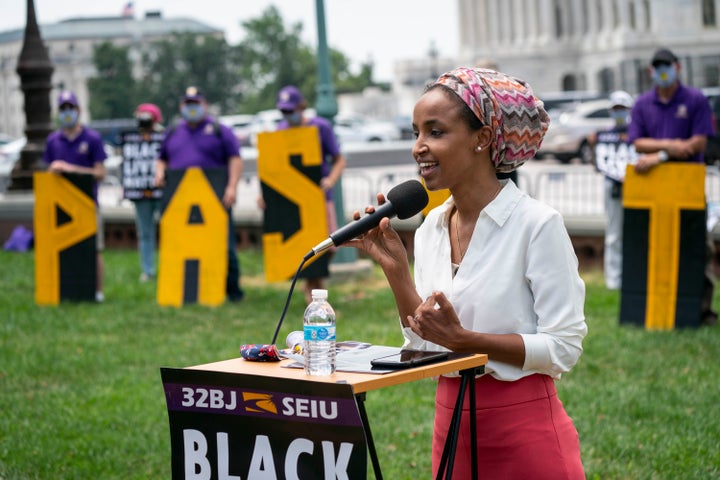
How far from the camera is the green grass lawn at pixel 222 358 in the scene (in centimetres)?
662

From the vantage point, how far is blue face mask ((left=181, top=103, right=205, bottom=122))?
12.4 m

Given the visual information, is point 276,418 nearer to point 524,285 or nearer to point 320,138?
point 524,285

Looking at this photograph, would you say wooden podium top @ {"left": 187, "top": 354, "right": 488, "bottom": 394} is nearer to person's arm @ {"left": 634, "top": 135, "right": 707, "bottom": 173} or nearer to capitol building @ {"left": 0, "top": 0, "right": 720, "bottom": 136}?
person's arm @ {"left": 634, "top": 135, "right": 707, "bottom": 173}

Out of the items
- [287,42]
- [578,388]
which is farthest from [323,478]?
[287,42]

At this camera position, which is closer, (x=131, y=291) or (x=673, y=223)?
(x=673, y=223)

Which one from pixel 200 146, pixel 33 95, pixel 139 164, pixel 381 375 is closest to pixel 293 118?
pixel 200 146

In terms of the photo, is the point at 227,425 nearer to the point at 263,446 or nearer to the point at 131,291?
the point at 263,446

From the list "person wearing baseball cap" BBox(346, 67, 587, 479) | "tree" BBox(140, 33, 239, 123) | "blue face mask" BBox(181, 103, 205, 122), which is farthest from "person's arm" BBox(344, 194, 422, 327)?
"tree" BBox(140, 33, 239, 123)

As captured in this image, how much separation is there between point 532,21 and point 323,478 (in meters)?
106

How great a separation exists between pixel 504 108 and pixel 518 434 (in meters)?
0.95

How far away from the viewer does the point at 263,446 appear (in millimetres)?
3621

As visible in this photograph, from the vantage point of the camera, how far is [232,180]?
40.4 feet

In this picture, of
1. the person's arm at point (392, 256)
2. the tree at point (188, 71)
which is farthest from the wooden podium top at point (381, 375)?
the tree at point (188, 71)

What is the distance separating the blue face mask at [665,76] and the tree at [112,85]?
107896 mm
